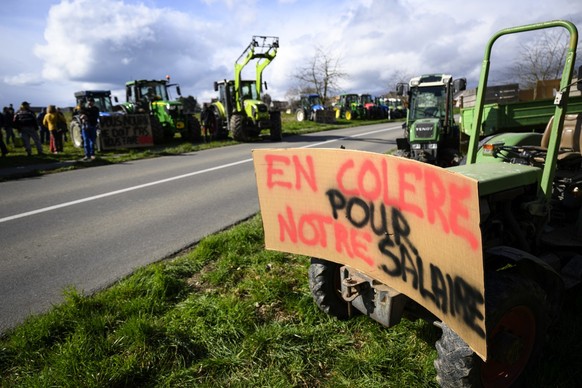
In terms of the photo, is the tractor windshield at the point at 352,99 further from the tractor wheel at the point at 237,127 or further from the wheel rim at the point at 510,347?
the wheel rim at the point at 510,347

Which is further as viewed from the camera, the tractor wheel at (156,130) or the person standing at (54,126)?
the tractor wheel at (156,130)

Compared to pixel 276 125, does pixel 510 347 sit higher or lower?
lower

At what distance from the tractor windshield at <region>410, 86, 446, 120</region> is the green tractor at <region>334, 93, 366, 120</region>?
2373 centimetres

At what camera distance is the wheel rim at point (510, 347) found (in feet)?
7.34

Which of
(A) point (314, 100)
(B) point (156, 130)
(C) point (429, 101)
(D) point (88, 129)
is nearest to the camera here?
(C) point (429, 101)

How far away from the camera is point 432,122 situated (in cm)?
986

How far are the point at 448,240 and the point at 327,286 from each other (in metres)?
1.33

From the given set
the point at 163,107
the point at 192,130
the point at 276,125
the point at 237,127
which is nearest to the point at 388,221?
the point at 237,127

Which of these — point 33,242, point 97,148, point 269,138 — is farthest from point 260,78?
point 33,242

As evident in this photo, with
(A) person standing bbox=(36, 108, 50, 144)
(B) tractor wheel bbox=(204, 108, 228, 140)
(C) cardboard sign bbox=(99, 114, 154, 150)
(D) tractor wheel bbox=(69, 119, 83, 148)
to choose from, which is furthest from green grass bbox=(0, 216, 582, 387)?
(A) person standing bbox=(36, 108, 50, 144)

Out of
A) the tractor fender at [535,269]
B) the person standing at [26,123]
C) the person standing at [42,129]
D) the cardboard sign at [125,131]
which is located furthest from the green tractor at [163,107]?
the tractor fender at [535,269]

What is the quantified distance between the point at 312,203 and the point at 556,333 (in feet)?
6.91

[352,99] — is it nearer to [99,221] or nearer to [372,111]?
[372,111]

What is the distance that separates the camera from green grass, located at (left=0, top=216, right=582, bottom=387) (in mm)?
2537
